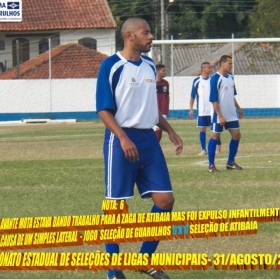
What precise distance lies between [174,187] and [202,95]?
8.68 metres

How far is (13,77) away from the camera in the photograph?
46.8 m

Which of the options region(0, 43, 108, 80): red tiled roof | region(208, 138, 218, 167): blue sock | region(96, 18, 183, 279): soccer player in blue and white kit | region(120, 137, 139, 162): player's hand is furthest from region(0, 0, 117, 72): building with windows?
region(120, 137, 139, 162): player's hand

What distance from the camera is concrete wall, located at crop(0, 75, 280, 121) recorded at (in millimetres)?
41531

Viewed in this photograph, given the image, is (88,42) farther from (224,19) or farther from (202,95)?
(202,95)

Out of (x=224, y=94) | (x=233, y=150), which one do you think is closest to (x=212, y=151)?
(x=233, y=150)

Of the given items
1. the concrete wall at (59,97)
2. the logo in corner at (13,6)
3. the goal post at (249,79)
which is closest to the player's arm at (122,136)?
the goal post at (249,79)

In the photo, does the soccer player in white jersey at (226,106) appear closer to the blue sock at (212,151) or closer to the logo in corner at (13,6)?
the blue sock at (212,151)

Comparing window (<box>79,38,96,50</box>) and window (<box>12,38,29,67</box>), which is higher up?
window (<box>79,38,96,50</box>)

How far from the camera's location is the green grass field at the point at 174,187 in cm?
945

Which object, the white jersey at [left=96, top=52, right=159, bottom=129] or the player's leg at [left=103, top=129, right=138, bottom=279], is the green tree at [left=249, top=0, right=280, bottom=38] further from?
the player's leg at [left=103, top=129, right=138, bottom=279]

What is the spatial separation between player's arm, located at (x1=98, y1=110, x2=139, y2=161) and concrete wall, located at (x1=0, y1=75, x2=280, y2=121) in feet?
110

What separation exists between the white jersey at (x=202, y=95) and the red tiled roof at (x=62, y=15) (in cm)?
3529

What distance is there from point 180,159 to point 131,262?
485 inches

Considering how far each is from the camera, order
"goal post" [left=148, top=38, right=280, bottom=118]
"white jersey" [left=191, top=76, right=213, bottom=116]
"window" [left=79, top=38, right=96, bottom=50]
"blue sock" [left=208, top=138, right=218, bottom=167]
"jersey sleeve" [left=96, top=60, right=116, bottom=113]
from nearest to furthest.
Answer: "jersey sleeve" [left=96, top=60, right=116, bottom=113]
"blue sock" [left=208, top=138, right=218, bottom=167]
"white jersey" [left=191, top=76, right=213, bottom=116]
"goal post" [left=148, top=38, right=280, bottom=118]
"window" [left=79, top=38, right=96, bottom=50]
